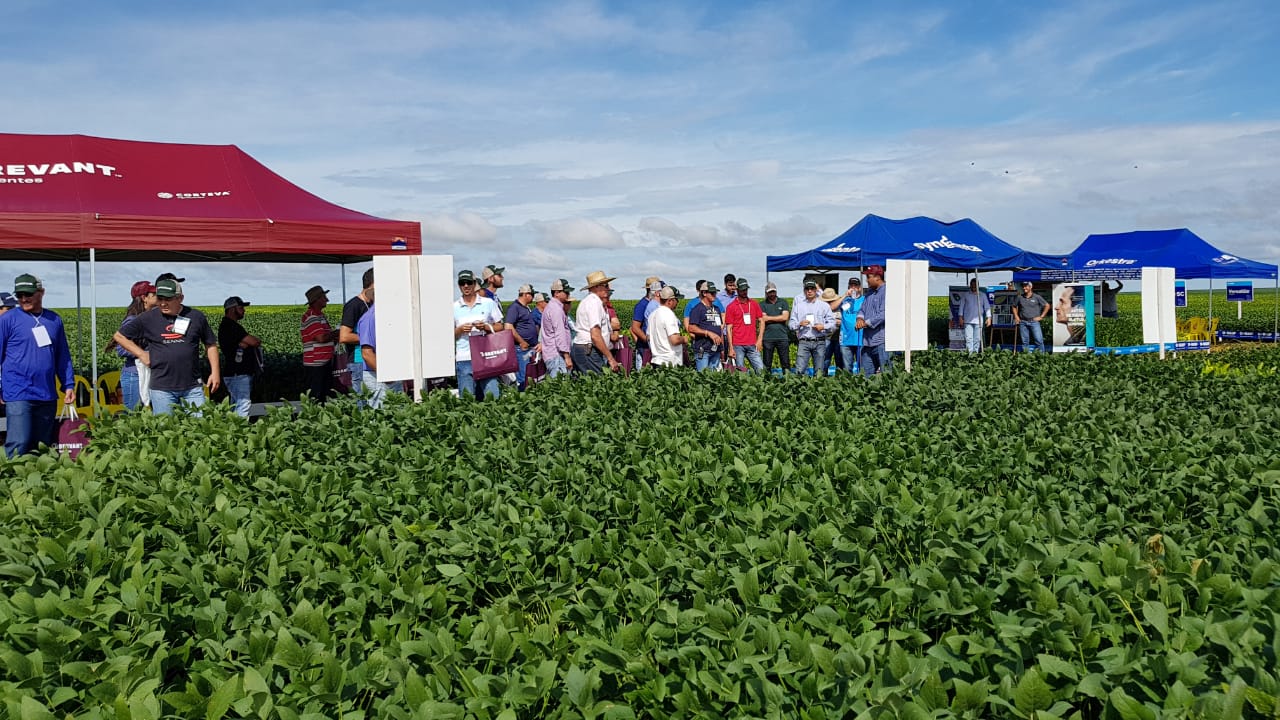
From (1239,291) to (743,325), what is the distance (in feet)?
91.9

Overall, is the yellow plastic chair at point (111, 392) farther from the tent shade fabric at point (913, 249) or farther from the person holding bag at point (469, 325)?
the tent shade fabric at point (913, 249)

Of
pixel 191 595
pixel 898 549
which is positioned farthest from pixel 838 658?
pixel 191 595

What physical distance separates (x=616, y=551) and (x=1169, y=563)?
181 centimetres

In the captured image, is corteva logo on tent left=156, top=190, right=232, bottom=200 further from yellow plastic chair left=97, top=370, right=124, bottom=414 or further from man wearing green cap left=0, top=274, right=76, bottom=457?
yellow plastic chair left=97, top=370, right=124, bottom=414

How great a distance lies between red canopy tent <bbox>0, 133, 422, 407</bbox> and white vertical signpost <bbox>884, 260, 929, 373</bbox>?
5.77m

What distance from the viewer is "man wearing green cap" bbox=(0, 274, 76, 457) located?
8453 mm

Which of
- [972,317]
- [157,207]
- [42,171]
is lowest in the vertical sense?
[972,317]

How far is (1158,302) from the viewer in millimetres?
13797

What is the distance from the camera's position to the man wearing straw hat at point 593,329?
1138cm

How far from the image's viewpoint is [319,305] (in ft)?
37.0

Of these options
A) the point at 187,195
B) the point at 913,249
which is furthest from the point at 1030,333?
the point at 187,195

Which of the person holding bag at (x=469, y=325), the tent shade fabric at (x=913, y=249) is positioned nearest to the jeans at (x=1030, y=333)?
the tent shade fabric at (x=913, y=249)

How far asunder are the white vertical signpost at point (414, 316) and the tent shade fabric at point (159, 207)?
313cm

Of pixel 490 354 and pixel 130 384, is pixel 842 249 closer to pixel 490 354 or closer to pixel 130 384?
pixel 490 354
